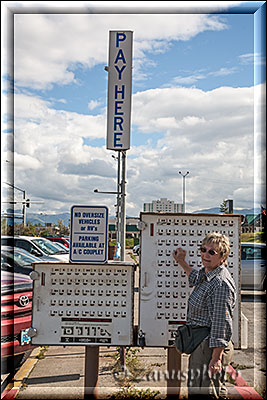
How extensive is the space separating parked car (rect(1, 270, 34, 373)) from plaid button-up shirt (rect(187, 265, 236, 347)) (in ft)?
7.11

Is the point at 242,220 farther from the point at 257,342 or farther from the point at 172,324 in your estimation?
the point at 257,342

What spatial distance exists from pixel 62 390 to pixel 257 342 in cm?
401

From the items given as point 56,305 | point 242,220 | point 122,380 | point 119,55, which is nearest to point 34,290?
point 56,305

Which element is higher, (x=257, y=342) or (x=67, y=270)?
(x=67, y=270)

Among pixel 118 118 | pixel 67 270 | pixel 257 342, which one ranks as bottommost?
pixel 257 342

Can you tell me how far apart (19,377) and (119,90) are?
4.00 meters

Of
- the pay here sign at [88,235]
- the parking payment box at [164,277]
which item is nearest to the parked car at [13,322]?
the pay here sign at [88,235]

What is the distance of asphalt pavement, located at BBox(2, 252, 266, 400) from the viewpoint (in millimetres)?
4781

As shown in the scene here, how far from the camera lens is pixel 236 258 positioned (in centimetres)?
417

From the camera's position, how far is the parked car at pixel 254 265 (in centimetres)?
1260

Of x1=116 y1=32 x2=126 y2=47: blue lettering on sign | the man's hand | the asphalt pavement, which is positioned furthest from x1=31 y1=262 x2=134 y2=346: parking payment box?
x1=116 y1=32 x2=126 y2=47: blue lettering on sign

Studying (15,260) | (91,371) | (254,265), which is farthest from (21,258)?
(254,265)

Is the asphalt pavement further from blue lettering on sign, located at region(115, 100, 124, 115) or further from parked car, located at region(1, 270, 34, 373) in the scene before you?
blue lettering on sign, located at region(115, 100, 124, 115)

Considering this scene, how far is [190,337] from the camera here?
3.69m
